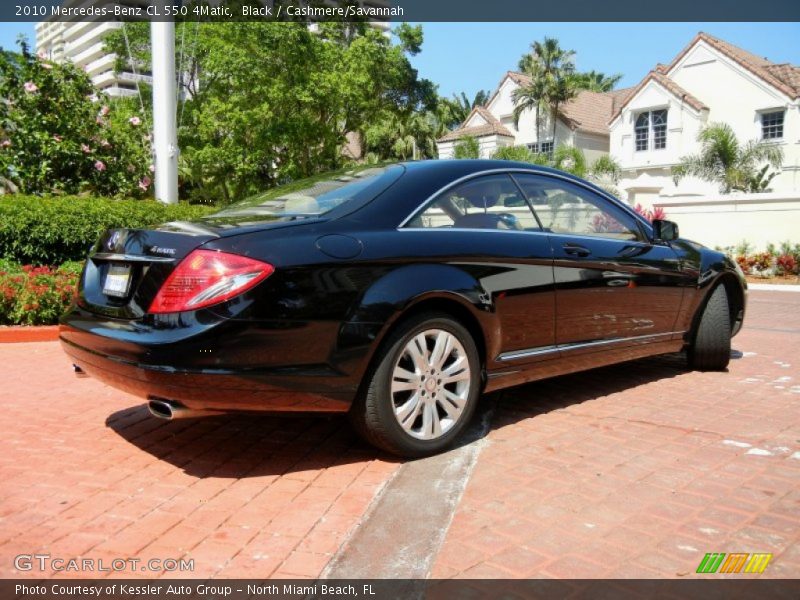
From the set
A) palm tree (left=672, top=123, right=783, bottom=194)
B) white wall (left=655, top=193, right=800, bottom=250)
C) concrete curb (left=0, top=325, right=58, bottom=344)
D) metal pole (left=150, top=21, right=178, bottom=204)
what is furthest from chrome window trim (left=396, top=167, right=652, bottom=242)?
palm tree (left=672, top=123, right=783, bottom=194)

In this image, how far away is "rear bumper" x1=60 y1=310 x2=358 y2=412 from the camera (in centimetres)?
297

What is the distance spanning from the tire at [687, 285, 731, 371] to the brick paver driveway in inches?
21.0

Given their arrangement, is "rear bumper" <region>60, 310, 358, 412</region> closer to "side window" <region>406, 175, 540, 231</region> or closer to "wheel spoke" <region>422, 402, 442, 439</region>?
"wheel spoke" <region>422, 402, 442, 439</region>

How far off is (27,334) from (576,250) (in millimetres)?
5317

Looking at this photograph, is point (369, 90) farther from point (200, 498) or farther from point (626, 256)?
point (200, 498)

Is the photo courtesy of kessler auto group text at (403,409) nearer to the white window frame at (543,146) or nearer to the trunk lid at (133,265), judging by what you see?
the trunk lid at (133,265)

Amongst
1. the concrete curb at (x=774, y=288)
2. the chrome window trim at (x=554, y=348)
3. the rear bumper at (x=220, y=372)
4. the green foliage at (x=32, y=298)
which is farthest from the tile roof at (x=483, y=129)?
the rear bumper at (x=220, y=372)

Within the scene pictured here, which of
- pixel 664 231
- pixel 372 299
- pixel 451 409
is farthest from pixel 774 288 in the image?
pixel 372 299

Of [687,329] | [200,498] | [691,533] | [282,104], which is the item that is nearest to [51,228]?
[200,498]

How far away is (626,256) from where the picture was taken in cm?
466

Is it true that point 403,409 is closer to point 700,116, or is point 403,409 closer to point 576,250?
point 576,250

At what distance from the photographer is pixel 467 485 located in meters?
3.26

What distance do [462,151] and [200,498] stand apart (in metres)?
34.8

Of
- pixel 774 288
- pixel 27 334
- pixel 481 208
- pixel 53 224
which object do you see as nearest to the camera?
pixel 481 208
